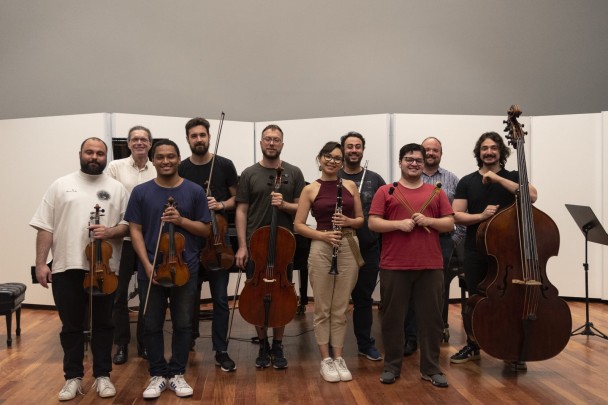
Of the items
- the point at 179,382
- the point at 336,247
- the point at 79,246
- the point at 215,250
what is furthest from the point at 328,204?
the point at 79,246

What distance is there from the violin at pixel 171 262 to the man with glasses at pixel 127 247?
98cm

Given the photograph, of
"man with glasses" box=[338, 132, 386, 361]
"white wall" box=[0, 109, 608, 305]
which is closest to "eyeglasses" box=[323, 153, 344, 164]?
"man with glasses" box=[338, 132, 386, 361]

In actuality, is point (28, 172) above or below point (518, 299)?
above

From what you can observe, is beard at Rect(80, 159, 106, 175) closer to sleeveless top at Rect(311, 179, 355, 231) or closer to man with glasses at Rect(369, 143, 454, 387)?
sleeveless top at Rect(311, 179, 355, 231)

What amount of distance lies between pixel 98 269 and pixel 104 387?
0.73m

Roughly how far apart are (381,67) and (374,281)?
13.0ft

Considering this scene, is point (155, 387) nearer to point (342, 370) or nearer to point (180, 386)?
point (180, 386)

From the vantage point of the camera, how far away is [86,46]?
290 inches

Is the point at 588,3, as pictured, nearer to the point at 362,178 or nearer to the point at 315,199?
the point at 362,178

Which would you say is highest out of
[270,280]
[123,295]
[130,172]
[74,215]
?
[130,172]

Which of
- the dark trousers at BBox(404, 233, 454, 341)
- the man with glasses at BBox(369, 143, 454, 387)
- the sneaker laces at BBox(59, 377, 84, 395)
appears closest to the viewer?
the sneaker laces at BBox(59, 377, 84, 395)

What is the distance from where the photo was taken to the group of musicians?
356 centimetres

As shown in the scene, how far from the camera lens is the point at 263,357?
13.8 ft

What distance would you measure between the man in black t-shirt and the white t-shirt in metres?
0.65
